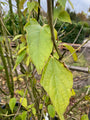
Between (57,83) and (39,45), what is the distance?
3.0 inches

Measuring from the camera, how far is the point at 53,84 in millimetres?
210

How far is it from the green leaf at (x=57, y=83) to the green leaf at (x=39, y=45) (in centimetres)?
3

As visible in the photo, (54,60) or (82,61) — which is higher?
(54,60)

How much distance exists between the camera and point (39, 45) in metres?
0.20

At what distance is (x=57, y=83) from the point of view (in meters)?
0.21

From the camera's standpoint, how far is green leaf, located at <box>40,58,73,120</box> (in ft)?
0.64

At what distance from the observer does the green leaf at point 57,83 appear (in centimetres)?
20

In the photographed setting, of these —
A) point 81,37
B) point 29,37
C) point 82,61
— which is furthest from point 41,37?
point 81,37

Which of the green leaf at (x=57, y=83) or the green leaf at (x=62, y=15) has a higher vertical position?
the green leaf at (x=62, y=15)

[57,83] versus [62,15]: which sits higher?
[62,15]

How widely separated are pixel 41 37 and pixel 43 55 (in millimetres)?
34

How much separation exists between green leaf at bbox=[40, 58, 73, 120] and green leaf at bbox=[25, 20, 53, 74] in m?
0.03

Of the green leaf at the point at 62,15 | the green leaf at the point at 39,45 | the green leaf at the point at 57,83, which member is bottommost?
the green leaf at the point at 57,83

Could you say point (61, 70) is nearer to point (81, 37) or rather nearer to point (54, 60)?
point (54, 60)
